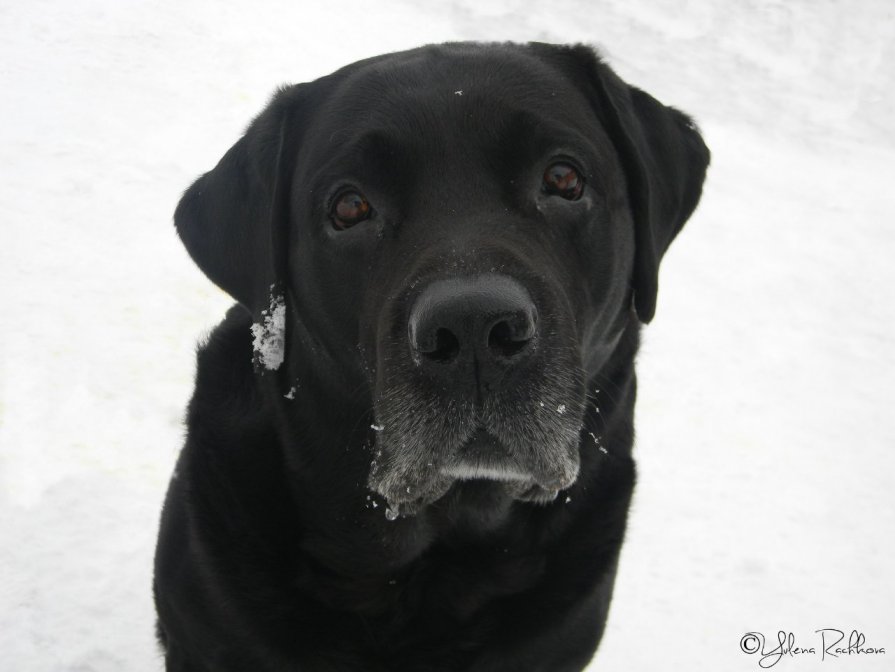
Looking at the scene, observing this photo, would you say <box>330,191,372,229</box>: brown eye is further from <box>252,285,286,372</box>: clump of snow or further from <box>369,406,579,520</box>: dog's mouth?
<box>369,406,579,520</box>: dog's mouth

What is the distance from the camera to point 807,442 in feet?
17.0

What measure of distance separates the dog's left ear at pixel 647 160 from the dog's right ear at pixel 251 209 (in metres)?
0.90

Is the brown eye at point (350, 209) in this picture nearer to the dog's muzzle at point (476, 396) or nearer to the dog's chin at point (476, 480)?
the dog's muzzle at point (476, 396)

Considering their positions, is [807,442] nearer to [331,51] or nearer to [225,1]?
[331,51]

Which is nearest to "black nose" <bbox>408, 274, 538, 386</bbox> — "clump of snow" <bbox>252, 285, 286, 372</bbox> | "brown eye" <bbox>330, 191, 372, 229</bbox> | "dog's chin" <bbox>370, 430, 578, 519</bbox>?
"dog's chin" <bbox>370, 430, 578, 519</bbox>

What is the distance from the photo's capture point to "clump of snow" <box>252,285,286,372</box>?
2.59 m

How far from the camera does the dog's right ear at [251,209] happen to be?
2.59 metres

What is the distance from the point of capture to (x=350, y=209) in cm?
239

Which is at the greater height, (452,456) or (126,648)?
(452,456)

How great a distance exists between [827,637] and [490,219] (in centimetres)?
284

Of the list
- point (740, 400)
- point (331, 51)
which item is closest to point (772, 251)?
point (740, 400)

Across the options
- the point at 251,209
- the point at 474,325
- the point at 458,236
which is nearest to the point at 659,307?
the point at 251,209

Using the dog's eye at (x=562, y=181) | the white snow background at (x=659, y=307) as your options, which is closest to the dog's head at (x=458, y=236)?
the dog's eye at (x=562, y=181)

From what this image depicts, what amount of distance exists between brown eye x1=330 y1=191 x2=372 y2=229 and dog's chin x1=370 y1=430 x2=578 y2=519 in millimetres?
661
